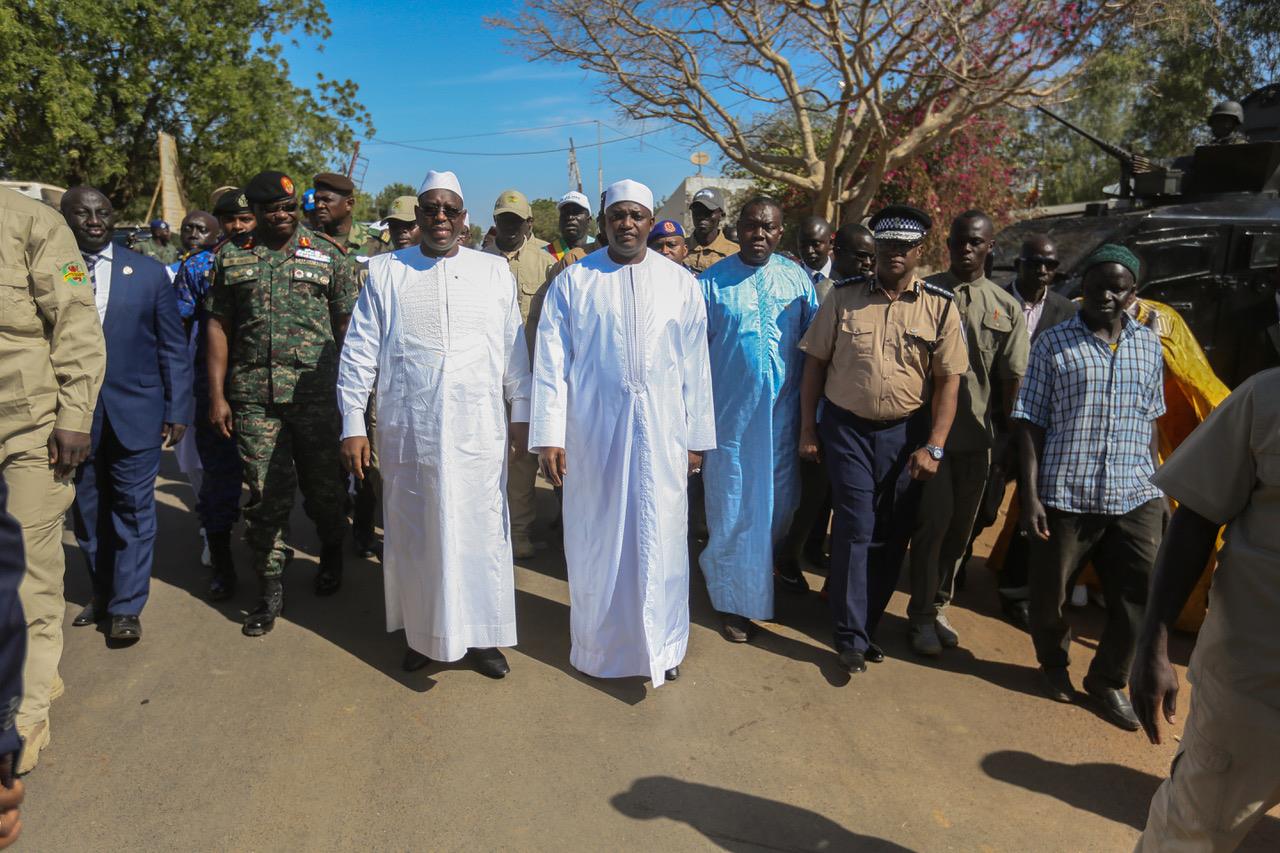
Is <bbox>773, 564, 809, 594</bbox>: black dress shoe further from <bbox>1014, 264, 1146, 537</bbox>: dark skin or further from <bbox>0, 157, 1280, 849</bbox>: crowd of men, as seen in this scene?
<bbox>1014, 264, 1146, 537</bbox>: dark skin

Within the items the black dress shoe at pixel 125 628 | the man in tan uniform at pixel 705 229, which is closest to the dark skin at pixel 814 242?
the man in tan uniform at pixel 705 229

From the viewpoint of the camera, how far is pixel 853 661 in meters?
3.82

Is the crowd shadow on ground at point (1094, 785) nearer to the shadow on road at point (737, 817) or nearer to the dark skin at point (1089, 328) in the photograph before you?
the shadow on road at point (737, 817)

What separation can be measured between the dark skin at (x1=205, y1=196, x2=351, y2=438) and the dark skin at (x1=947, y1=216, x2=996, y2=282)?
10.0 feet

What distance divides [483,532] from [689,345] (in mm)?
1184

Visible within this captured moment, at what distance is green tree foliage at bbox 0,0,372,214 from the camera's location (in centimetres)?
1745

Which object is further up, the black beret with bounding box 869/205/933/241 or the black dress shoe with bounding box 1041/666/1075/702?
the black beret with bounding box 869/205/933/241

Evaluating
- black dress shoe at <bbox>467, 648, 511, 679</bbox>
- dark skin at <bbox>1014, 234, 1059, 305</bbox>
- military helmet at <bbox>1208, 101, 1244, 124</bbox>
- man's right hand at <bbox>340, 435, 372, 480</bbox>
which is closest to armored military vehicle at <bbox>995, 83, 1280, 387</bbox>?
dark skin at <bbox>1014, 234, 1059, 305</bbox>

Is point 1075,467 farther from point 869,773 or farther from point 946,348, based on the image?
point 869,773

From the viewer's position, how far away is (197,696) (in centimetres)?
356

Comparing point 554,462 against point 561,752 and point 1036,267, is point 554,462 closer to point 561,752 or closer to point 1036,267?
point 561,752

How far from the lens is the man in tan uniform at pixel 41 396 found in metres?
2.95

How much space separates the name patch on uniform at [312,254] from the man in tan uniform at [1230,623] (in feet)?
11.9

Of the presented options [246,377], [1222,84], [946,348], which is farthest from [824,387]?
[1222,84]
